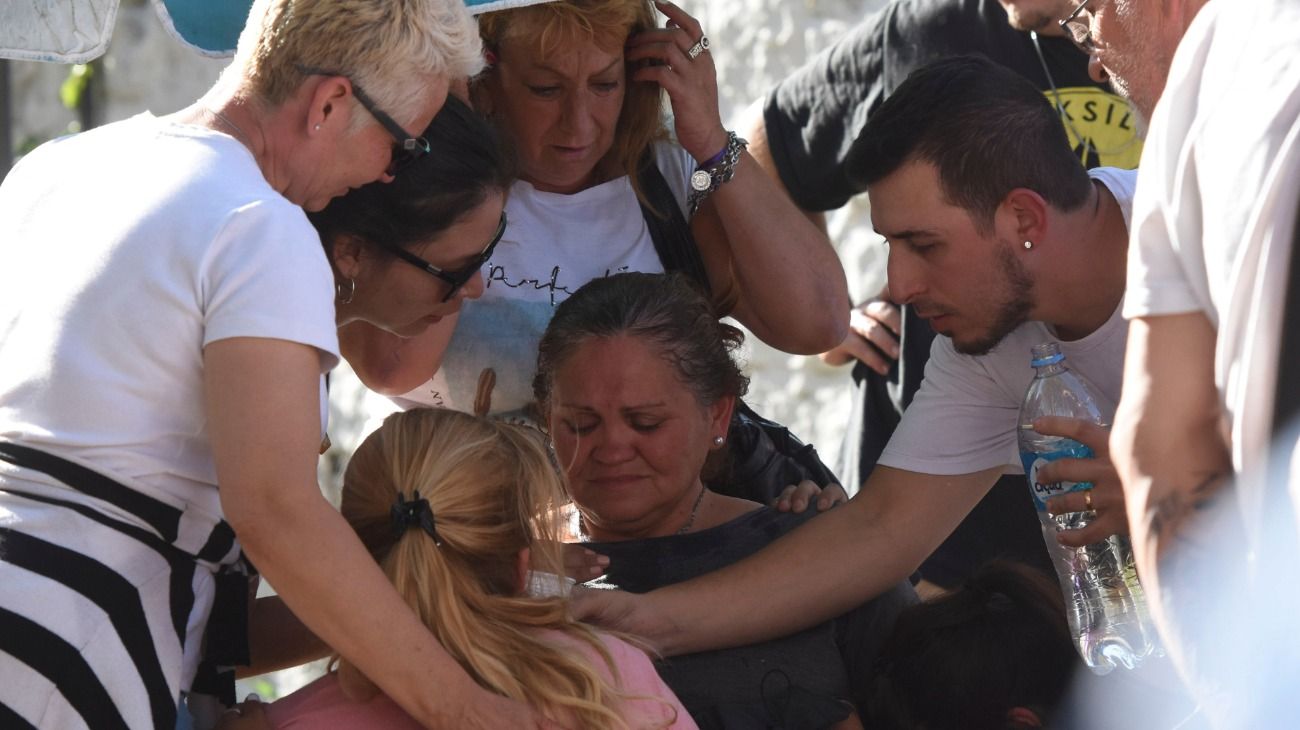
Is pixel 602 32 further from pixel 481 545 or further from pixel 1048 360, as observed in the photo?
pixel 481 545

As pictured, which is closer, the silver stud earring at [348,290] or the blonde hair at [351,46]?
the blonde hair at [351,46]

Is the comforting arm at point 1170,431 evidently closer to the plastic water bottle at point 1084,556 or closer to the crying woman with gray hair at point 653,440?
the plastic water bottle at point 1084,556

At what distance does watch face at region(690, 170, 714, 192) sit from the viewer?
2.50 m

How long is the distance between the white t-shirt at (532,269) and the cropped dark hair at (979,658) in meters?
0.77

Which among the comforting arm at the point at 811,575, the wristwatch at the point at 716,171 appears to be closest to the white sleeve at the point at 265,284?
the comforting arm at the point at 811,575

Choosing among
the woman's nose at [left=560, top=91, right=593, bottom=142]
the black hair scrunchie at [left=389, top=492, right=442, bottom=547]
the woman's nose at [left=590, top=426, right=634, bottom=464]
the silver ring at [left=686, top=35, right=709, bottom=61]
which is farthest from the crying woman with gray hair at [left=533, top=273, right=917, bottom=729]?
the black hair scrunchie at [left=389, top=492, right=442, bottom=547]

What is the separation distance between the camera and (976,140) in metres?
2.21

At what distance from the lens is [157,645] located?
5.41 ft

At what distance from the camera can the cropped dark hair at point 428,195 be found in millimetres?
1975

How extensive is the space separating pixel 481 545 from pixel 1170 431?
792 millimetres

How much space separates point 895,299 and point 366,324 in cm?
84

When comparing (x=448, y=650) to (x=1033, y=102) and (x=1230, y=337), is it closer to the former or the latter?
(x=1230, y=337)

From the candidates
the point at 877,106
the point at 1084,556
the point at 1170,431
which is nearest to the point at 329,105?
the point at 1170,431

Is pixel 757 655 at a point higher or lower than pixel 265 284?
lower
